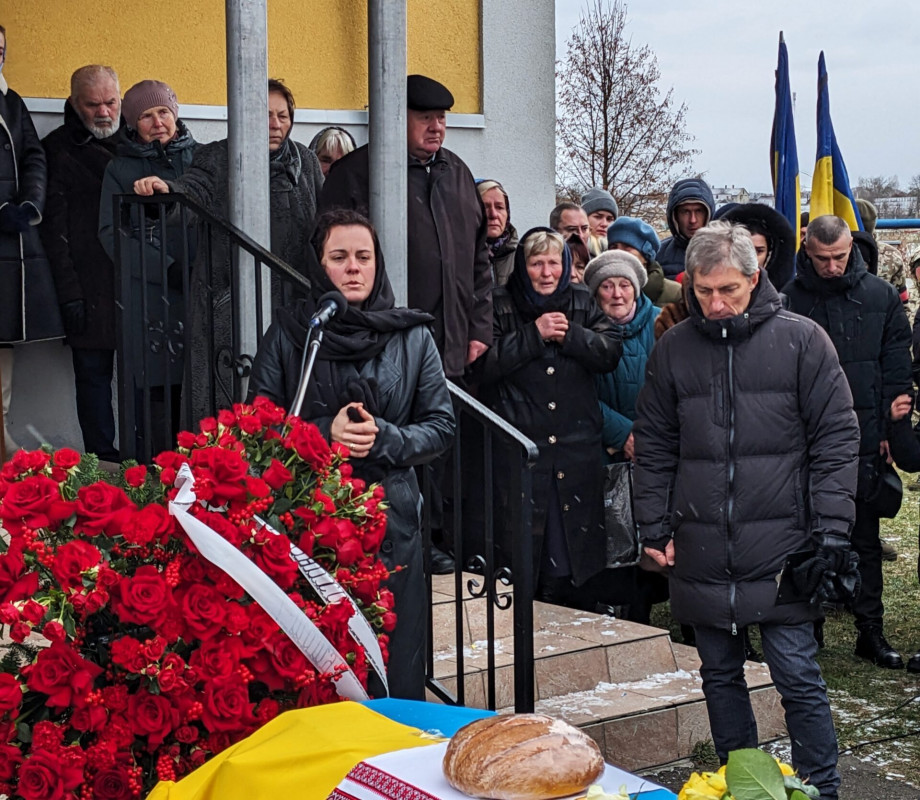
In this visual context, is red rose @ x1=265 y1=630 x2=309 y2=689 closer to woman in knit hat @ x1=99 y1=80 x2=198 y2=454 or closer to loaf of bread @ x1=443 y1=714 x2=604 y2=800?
loaf of bread @ x1=443 y1=714 x2=604 y2=800

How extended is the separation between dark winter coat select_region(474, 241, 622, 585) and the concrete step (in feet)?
1.18

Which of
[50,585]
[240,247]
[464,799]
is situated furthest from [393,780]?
[240,247]

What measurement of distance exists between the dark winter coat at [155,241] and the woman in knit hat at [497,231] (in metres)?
1.35

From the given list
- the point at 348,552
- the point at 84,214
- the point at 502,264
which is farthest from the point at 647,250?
the point at 348,552

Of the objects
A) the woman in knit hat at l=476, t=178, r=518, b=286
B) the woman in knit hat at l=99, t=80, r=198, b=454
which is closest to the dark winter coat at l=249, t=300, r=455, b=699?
the woman in knit hat at l=99, t=80, r=198, b=454

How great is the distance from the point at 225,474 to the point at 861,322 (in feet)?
12.5

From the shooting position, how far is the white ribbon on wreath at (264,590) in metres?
2.54

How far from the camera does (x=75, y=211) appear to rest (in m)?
6.02

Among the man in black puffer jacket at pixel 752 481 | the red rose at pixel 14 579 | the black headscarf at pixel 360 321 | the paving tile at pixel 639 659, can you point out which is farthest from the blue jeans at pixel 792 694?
the red rose at pixel 14 579

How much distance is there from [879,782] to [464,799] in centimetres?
298

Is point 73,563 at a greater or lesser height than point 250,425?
Answer: lesser

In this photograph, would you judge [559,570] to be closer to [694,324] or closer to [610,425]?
[610,425]

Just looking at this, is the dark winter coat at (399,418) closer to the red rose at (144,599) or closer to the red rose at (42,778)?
the red rose at (144,599)

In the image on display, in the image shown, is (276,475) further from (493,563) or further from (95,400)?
(95,400)
